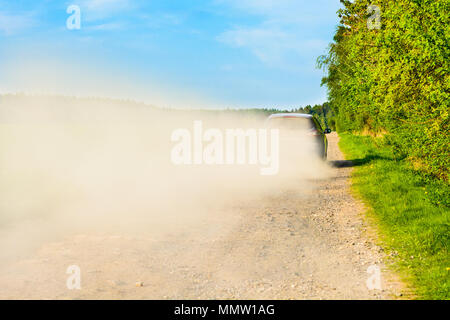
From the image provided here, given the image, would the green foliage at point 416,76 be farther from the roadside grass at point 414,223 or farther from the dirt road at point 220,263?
the dirt road at point 220,263

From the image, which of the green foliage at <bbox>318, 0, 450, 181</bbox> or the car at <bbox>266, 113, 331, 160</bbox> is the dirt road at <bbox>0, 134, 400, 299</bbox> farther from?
the car at <bbox>266, 113, 331, 160</bbox>

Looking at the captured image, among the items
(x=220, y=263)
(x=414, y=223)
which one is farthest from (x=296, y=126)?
(x=220, y=263)

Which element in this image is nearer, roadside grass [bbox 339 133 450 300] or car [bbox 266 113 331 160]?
roadside grass [bbox 339 133 450 300]

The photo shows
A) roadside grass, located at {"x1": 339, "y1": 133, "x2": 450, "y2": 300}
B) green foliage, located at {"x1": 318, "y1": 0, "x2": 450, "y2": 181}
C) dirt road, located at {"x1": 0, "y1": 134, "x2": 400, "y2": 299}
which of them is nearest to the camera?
dirt road, located at {"x1": 0, "y1": 134, "x2": 400, "y2": 299}

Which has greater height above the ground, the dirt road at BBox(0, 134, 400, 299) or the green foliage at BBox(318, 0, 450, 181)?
the green foliage at BBox(318, 0, 450, 181)

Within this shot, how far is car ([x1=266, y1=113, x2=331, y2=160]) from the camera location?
16.0 m

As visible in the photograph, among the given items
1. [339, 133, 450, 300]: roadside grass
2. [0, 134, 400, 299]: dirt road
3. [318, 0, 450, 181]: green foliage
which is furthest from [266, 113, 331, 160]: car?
[0, 134, 400, 299]: dirt road

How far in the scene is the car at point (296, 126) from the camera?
1600 cm

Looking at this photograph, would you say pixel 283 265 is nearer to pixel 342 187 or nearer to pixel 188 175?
pixel 342 187

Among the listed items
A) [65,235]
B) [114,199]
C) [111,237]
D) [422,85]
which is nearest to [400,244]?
[422,85]

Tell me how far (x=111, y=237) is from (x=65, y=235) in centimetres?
82

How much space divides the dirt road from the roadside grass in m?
0.35

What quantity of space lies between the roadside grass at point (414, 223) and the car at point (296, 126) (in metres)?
2.79
